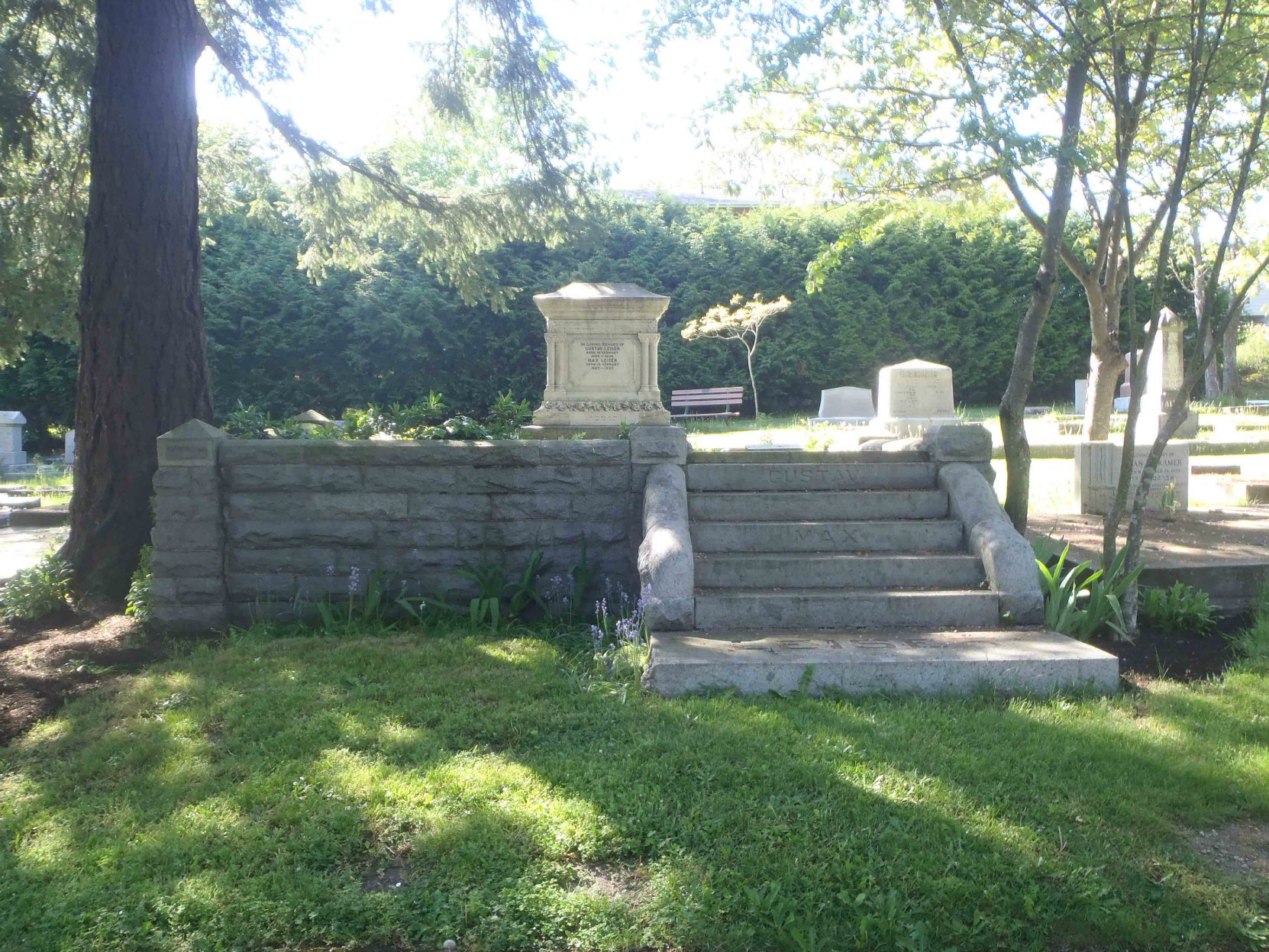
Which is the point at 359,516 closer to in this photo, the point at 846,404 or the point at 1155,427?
the point at 1155,427

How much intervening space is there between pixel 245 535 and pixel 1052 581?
4.75 meters

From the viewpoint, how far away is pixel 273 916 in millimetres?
2836

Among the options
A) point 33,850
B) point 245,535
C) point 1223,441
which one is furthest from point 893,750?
point 1223,441

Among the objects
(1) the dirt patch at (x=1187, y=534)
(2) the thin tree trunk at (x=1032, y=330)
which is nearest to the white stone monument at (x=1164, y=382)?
(1) the dirt patch at (x=1187, y=534)

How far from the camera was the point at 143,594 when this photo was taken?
6074 mm

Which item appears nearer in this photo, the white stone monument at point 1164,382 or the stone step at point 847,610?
the stone step at point 847,610

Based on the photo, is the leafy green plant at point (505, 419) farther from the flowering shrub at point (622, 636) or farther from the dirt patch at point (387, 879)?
the dirt patch at point (387, 879)

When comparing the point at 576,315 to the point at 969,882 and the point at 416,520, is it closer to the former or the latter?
the point at 416,520

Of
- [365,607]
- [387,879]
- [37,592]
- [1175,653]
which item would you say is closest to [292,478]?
[365,607]

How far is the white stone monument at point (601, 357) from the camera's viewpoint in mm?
12453

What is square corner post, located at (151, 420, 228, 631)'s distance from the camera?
597 cm

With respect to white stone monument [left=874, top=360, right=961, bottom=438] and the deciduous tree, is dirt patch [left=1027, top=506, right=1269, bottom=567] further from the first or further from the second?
white stone monument [left=874, top=360, right=961, bottom=438]

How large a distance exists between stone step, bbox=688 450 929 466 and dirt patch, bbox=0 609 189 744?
356 centimetres

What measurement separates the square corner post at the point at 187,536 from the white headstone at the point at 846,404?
15.8 m
